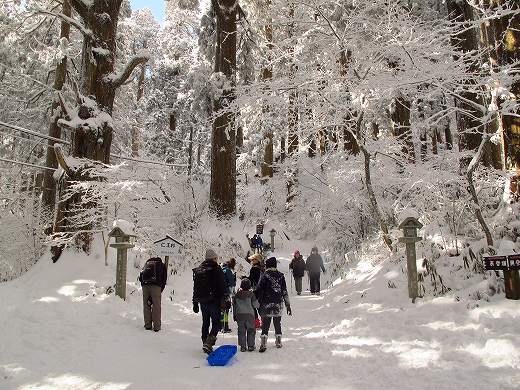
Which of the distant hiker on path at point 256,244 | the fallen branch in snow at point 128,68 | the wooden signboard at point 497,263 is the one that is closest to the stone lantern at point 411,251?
the wooden signboard at point 497,263

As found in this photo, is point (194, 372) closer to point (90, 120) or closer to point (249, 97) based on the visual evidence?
point (249, 97)

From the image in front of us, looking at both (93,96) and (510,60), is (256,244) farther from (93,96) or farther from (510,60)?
(510,60)

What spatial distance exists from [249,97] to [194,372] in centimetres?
607

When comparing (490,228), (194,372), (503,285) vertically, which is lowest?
(194,372)

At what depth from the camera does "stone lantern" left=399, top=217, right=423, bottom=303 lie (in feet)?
26.2

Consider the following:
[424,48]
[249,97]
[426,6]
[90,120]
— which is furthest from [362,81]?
[426,6]

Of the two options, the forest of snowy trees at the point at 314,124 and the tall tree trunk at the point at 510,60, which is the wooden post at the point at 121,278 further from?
the tall tree trunk at the point at 510,60

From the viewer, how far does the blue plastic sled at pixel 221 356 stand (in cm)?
603

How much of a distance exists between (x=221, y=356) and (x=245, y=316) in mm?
1131

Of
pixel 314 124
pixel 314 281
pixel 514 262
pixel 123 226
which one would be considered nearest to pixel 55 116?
pixel 123 226

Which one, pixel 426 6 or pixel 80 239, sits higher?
pixel 426 6

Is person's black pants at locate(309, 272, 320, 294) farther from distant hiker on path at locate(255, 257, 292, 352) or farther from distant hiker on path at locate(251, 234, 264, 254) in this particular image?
distant hiker on path at locate(255, 257, 292, 352)

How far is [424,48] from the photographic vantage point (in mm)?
9039

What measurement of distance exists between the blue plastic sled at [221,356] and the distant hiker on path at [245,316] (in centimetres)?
86
